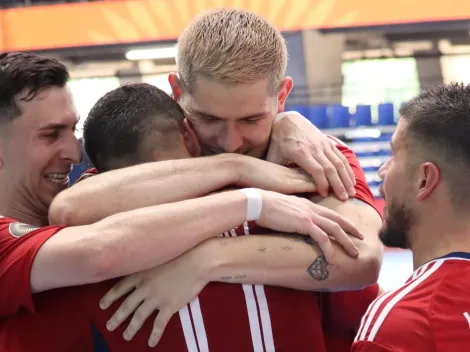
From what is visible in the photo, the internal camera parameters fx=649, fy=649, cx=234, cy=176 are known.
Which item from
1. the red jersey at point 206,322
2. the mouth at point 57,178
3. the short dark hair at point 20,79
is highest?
the short dark hair at point 20,79

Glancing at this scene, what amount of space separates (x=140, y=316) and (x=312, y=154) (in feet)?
2.46

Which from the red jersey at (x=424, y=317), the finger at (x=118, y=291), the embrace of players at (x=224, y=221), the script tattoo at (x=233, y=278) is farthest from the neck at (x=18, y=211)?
the red jersey at (x=424, y=317)

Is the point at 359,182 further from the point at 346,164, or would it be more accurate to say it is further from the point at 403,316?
the point at 403,316

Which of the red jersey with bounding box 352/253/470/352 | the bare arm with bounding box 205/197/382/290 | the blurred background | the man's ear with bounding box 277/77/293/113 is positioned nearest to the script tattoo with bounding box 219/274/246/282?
the bare arm with bounding box 205/197/382/290

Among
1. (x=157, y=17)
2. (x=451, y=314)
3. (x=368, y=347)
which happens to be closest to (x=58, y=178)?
(x=368, y=347)

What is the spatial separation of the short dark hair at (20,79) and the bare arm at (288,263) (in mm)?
870

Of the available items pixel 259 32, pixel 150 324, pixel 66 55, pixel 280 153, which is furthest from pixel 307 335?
pixel 66 55

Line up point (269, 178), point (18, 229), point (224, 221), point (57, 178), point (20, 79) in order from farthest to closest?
point (57, 178), point (20, 79), point (269, 178), point (18, 229), point (224, 221)

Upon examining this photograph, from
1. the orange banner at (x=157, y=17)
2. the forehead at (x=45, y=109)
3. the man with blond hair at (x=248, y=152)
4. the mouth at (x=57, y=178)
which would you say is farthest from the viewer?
the orange banner at (x=157, y=17)

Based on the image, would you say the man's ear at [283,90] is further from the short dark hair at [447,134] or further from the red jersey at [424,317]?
the red jersey at [424,317]

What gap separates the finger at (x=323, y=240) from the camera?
1770mm

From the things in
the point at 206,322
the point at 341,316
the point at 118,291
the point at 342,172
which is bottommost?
the point at 341,316

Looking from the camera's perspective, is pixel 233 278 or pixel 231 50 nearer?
pixel 233 278

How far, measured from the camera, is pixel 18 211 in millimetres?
2234
